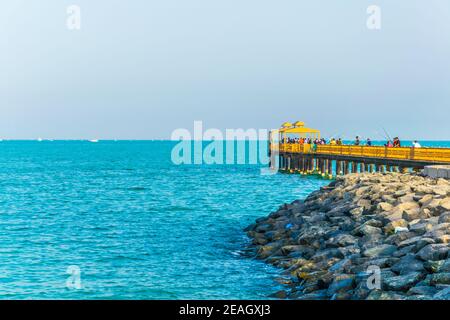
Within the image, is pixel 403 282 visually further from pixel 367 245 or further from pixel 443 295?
pixel 367 245

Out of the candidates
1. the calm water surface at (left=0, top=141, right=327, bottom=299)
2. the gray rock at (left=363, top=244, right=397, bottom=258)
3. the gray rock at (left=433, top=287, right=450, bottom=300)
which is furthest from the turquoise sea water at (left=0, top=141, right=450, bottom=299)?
the gray rock at (left=433, top=287, right=450, bottom=300)

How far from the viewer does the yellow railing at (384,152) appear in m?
29.8

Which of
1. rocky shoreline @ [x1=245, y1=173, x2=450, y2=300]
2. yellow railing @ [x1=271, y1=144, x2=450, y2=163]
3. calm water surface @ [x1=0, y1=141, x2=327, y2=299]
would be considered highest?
yellow railing @ [x1=271, y1=144, x2=450, y2=163]

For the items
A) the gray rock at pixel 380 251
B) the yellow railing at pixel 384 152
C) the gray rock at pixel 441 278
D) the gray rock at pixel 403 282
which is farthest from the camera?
the yellow railing at pixel 384 152

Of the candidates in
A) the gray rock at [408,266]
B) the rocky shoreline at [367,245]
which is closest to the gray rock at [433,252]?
the rocky shoreline at [367,245]

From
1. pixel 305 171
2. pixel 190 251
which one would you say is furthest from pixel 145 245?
pixel 305 171

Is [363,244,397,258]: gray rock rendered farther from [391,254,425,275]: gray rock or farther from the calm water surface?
the calm water surface

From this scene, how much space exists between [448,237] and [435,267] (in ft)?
5.60

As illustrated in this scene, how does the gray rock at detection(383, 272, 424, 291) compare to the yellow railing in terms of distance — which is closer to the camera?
the gray rock at detection(383, 272, 424, 291)

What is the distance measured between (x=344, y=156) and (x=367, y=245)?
3065 centimetres

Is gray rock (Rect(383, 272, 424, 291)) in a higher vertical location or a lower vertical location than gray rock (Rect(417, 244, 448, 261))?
lower

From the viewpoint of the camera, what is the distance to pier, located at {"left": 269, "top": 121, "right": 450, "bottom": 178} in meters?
31.3

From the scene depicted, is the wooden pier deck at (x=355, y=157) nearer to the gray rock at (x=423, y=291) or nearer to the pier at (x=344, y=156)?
the pier at (x=344, y=156)
